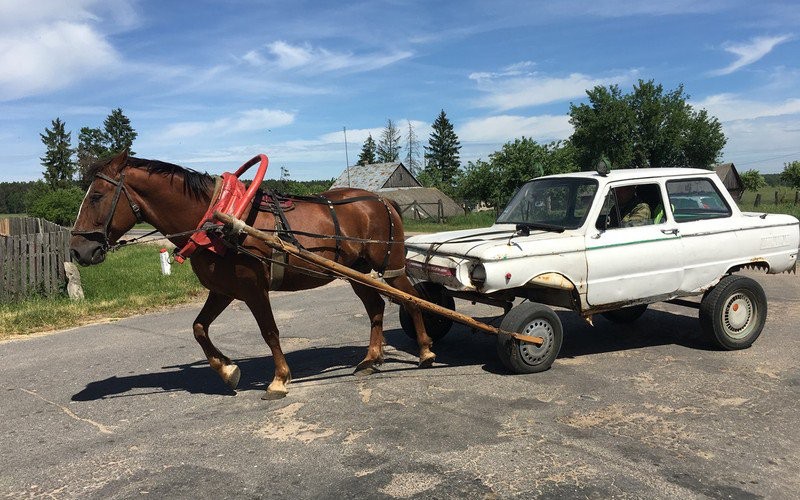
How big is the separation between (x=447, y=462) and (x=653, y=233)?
11.3 feet

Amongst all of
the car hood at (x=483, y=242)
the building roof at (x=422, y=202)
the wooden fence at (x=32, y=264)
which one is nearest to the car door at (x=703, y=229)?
the car hood at (x=483, y=242)

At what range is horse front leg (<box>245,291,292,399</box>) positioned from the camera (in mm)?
5039

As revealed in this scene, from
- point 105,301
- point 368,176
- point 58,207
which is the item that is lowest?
point 105,301

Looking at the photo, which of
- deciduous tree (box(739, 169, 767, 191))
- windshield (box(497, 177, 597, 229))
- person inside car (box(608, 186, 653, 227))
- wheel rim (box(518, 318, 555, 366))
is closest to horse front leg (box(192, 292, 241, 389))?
wheel rim (box(518, 318, 555, 366))

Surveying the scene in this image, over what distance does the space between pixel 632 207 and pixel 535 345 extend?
1.99 metres

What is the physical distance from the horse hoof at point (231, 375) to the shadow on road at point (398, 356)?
0.18 metres

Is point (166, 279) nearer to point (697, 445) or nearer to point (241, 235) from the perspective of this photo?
point (241, 235)

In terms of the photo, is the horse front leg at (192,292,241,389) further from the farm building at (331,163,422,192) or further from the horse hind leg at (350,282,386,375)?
the farm building at (331,163,422,192)

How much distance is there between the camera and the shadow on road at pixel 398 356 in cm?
557

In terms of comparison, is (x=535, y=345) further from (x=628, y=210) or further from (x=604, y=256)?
(x=628, y=210)

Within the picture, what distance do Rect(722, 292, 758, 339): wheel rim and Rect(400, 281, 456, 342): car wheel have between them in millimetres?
2980

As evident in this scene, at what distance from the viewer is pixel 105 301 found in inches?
397

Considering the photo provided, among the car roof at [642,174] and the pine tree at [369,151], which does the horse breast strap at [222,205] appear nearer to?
the car roof at [642,174]

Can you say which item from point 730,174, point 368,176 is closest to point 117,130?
point 368,176
